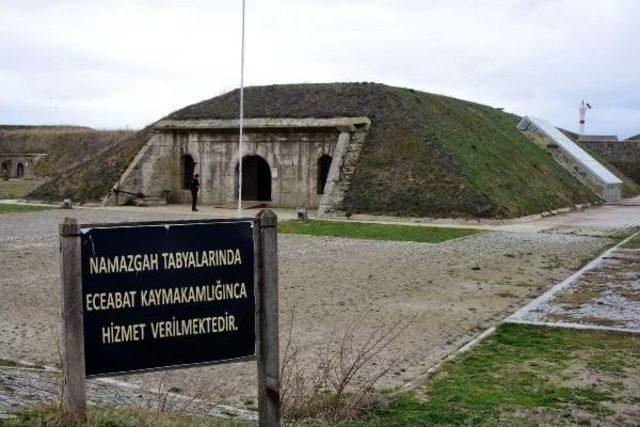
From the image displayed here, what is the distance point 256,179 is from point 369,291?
893 inches

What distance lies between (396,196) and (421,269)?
474 inches

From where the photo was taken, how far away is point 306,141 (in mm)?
31234

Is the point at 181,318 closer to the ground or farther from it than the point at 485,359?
farther from it

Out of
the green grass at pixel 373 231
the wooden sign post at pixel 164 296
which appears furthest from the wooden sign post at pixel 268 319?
the green grass at pixel 373 231

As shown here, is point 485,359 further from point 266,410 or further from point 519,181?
point 519,181

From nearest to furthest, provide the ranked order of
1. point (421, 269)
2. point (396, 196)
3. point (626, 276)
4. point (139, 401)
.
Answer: point (139, 401), point (626, 276), point (421, 269), point (396, 196)

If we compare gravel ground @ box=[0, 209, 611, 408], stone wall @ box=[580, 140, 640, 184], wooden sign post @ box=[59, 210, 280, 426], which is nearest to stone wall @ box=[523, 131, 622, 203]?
stone wall @ box=[580, 140, 640, 184]

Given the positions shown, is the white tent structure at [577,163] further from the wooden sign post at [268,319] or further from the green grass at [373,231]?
the wooden sign post at [268,319]

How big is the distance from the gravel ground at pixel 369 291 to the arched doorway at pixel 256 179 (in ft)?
43.9

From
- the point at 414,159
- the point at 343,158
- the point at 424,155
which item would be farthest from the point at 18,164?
the point at 424,155

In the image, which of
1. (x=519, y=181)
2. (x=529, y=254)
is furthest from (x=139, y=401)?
(x=519, y=181)

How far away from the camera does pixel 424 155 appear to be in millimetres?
28734

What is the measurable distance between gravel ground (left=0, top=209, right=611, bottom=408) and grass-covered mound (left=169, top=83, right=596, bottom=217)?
556cm

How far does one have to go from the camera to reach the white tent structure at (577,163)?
40.7m
